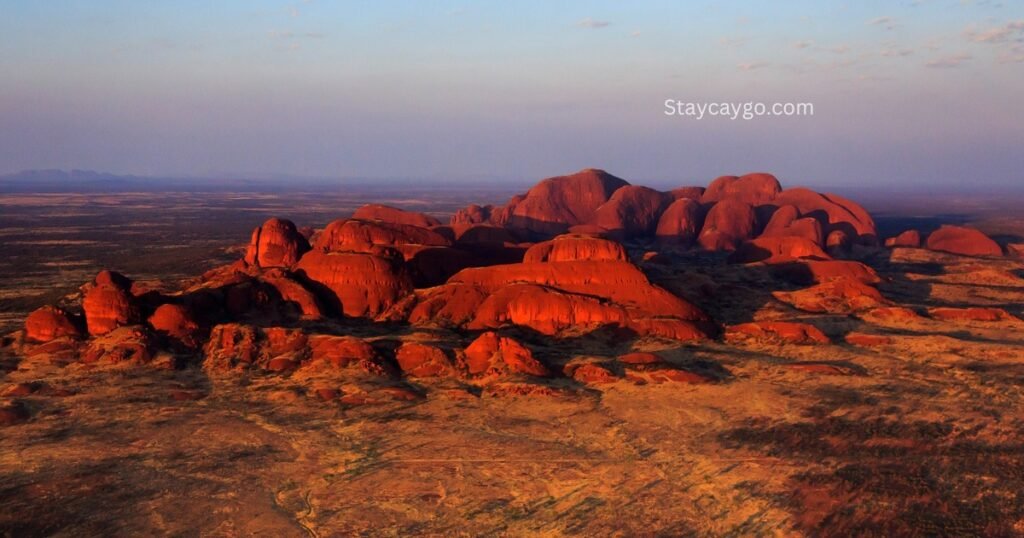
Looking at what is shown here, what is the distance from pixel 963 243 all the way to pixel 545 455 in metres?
85.6

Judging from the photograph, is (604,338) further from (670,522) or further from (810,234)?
(810,234)

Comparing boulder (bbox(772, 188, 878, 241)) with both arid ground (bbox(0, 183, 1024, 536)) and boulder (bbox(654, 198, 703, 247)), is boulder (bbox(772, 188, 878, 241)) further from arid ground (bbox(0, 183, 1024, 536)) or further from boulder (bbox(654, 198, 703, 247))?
arid ground (bbox(0, 183, 1024, 536))

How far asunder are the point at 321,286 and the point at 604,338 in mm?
19284

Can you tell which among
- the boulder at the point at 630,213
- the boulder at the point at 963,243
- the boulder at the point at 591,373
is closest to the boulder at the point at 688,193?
the boulder at the point at 630,213

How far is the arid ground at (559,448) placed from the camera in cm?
2058

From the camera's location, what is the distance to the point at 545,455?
25.5 m

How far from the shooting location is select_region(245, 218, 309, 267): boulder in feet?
182

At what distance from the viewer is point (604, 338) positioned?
42.3 m

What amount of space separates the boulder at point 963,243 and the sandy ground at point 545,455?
59377mm

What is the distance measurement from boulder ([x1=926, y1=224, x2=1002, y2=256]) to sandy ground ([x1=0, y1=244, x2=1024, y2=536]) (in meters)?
59.4

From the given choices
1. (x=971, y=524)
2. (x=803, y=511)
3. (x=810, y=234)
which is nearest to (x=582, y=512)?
(x=803, y=511)

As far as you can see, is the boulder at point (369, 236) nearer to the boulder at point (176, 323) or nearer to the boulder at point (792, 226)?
the boulder at point (176, 323)

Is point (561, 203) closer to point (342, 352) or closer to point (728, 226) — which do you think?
point (728, 226)

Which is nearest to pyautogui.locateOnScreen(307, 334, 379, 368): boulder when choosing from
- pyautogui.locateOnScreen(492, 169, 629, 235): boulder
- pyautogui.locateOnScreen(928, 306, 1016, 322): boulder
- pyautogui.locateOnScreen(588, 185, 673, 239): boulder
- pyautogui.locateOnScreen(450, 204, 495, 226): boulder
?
pyautogui.locateOnScreen(928, 306, 1016, 322): boulder
